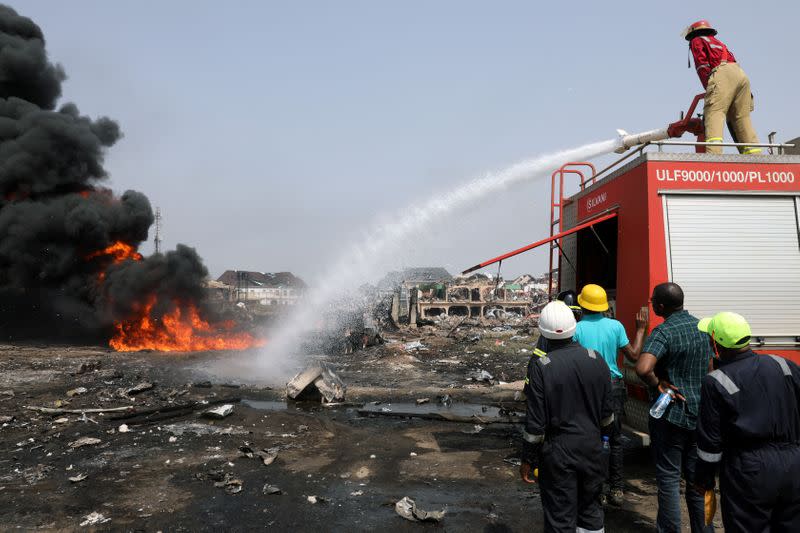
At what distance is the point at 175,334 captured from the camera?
22922 mm

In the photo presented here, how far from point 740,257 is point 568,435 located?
3430mm

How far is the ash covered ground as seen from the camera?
4.53 meters

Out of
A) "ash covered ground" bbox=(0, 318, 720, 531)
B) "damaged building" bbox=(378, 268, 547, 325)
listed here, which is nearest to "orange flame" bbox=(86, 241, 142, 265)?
"damaged building" bbox=(378, 268, 547, 325)

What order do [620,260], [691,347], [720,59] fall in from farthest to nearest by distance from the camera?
[720,59], [620,260], [691,347]

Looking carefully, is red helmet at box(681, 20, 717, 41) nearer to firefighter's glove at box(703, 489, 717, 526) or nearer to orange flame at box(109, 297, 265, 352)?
firefighter's glove at box(703, 489, 717, 526)

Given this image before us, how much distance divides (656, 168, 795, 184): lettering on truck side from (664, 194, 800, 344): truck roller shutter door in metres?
0.17

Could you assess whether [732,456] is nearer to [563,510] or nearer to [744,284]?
[563,510]

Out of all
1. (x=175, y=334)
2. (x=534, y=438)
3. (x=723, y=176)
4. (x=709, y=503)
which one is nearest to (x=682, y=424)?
(x=709, y=503)

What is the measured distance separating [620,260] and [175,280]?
22.1m

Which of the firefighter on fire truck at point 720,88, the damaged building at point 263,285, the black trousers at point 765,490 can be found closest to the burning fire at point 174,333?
the firefighter on fire truck at point 720,88

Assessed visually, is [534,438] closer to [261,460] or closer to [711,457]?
[711,457]

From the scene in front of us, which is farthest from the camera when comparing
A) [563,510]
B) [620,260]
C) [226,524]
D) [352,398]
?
[352,398]

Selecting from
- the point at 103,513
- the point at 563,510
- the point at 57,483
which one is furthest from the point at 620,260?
the point at 57,483

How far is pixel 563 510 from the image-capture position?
10.0ft
